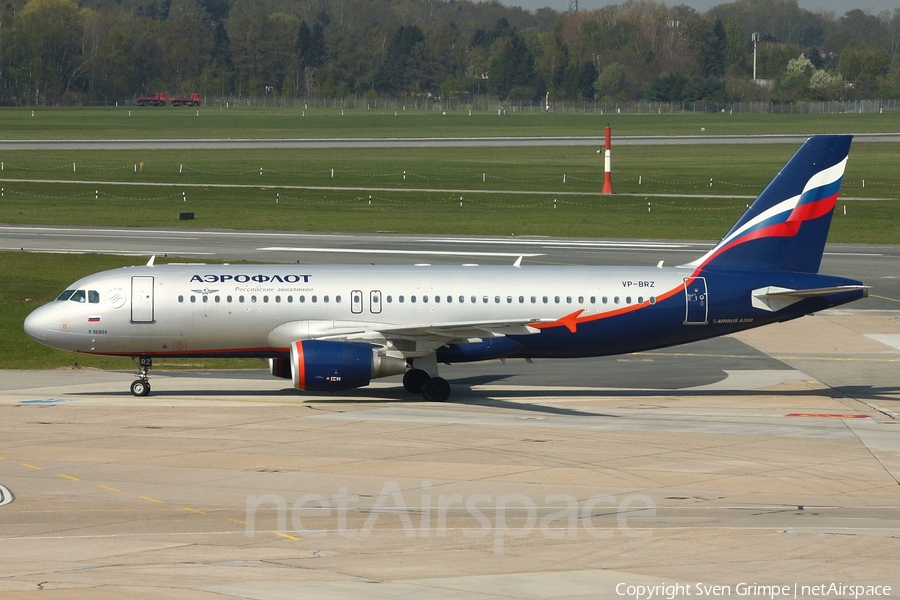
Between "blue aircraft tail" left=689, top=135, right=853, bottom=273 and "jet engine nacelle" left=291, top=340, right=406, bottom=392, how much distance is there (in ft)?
37.8

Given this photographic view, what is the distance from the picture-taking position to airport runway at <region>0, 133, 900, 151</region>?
150 m

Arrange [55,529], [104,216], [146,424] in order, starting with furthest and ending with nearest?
1. [104,216]
2. [146,424]
3. [55,529]

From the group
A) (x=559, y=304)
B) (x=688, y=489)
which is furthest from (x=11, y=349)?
(x=688, y=489)

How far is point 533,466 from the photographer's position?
95.0 feet

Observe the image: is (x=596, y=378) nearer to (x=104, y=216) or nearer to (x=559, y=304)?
(x=559, y=304)

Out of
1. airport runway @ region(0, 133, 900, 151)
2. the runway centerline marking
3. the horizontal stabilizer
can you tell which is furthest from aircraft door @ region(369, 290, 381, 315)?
airport runway @ region(0, 133, 900, 151)

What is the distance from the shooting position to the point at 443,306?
38938 mm

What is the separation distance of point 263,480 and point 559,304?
1457 cm

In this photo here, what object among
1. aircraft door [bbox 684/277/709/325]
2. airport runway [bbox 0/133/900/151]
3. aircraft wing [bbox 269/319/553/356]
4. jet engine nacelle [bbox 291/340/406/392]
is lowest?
jet engine nacelle [bbox 291/340/406/392]

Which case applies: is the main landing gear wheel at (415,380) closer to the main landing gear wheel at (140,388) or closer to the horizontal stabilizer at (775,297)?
the main landing gear wheel at (140,388)

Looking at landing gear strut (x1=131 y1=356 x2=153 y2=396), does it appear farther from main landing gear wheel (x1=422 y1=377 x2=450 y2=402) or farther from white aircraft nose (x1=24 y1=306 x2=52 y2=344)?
main landing gear wheel (x1=422 y1=377 x2=450 y2=402)

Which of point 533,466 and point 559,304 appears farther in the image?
point 559,304

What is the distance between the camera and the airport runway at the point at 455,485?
802 inches

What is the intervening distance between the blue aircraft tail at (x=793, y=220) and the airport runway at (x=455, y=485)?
4377mm
